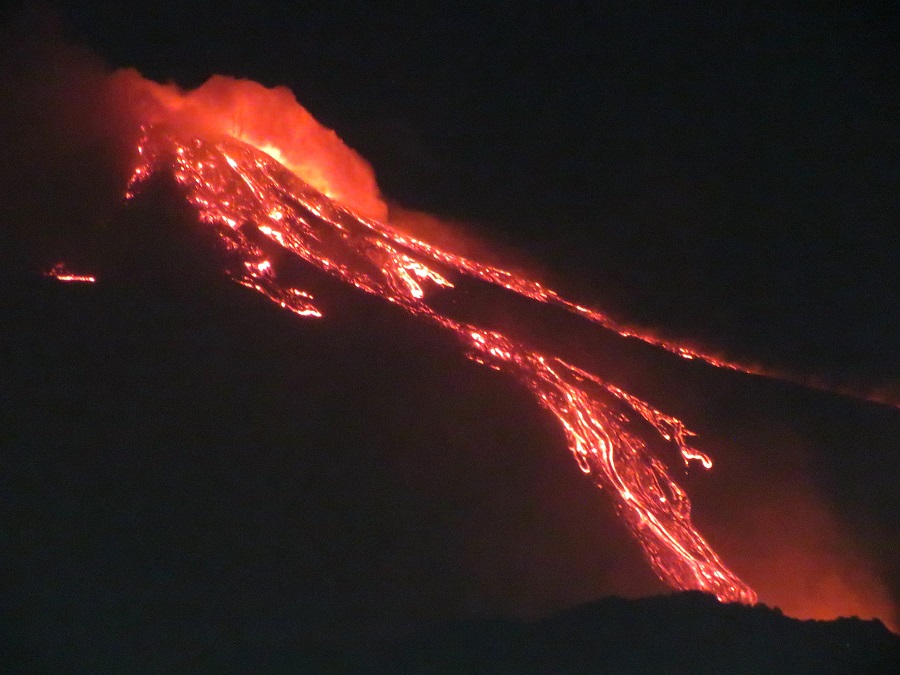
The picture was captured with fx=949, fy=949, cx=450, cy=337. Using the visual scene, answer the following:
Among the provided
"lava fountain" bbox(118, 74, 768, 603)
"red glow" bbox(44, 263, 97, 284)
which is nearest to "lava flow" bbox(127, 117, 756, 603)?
"lava fountain" bbox(118, 74, 768, 603)

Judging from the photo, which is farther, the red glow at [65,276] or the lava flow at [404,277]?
the lava flow at [404,277]

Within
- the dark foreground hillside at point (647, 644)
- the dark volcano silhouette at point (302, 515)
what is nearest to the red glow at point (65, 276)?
the dark volcano silhouette at point (302, 515)

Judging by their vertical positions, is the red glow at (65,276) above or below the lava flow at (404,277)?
below

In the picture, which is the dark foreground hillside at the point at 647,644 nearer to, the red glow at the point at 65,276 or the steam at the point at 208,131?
the steam at the point at 208,131

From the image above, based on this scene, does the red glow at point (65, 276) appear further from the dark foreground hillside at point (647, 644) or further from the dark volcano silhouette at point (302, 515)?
the dark foreground hillside at point (647, 644)

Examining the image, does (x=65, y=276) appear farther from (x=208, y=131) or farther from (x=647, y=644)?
(x=647, y=644)

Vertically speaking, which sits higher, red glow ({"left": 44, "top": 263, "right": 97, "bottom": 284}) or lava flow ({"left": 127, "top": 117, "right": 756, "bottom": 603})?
lava flow ({"left": 127, "top": 117, "right": 756, "bottom": 603})

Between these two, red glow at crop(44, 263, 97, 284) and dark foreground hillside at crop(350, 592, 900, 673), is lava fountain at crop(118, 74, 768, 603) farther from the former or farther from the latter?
red glow at crop(44, 263, 97, 284)

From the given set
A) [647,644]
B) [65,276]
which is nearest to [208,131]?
[65,276]

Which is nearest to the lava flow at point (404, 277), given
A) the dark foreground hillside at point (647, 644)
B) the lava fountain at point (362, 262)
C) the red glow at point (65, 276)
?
the lava fountain at point (362, 262)
